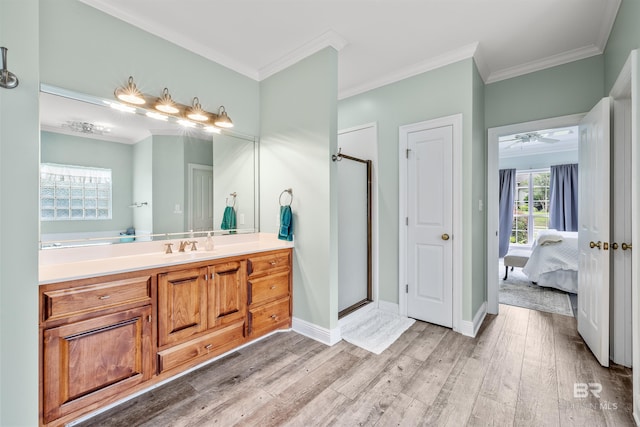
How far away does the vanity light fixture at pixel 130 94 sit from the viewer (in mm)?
2045

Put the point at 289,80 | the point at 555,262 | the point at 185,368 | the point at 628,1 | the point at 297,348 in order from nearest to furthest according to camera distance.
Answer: the point at 628,1 → the point at 185,368 → the point at 297,348 → the point at 289,80 → the point at 555,262

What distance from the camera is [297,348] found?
2.39 meters

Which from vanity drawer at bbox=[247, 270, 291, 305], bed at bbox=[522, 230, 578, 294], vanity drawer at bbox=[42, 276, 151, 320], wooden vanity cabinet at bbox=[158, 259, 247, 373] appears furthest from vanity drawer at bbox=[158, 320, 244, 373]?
bed at bbox=[522, 230, 578, 294]

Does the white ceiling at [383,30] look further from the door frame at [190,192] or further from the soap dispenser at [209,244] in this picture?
the soap dispenser at [209,244]

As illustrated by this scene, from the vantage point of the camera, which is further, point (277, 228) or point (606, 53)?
point (277, 228)

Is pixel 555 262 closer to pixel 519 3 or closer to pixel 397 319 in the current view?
pixel 397 319

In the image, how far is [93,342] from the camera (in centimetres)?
156

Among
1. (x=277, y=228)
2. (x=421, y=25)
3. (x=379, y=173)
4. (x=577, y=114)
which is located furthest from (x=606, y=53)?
(x=277, y=228)

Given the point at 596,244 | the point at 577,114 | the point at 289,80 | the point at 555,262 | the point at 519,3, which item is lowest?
the point at 555,262

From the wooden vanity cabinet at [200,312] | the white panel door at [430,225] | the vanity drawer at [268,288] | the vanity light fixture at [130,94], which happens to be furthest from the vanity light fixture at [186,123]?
the white panel door at [430,225]

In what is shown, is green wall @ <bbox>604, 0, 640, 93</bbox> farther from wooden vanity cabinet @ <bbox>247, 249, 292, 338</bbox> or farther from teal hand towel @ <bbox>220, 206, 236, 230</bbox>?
teal hand towel @ <bbox>220, 206, 236, 230</bbox>

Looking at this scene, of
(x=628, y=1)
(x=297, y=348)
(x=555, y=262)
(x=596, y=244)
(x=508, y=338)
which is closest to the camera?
(x=628, y=1)

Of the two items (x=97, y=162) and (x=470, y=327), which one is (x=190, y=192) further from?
(x=470, y=327)

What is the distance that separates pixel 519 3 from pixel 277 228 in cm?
266
